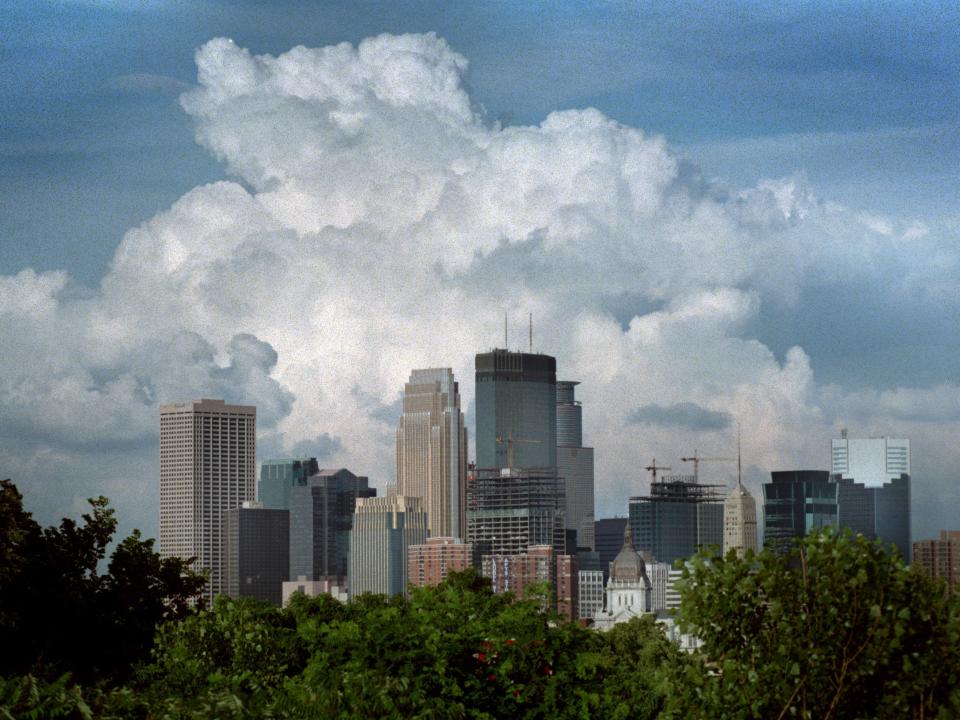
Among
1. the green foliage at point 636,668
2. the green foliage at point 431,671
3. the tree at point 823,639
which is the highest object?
the tree at point 823,639

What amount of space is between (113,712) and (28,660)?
1086 inches

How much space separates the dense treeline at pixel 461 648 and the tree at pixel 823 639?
2 centimetres

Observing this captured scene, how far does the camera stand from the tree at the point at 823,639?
20.4 metres

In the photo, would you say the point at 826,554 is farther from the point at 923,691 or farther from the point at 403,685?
the point at 403,685

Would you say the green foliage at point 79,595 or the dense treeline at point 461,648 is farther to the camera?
the green foliage at point 79,595

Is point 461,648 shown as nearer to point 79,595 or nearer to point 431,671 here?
point 431,671

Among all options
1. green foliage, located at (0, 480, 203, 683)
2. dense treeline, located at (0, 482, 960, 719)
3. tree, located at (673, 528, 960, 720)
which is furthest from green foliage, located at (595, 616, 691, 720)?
green foliage, located at (0, 480, 203, 683)

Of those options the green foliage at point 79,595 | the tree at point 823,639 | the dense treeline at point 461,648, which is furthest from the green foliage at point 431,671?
the green foliage at point 79,595

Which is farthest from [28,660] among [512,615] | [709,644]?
[709,644]

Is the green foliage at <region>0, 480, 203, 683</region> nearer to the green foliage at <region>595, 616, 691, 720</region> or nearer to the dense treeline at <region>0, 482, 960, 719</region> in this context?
the dense treeline at <region>0, 482, 960, 719</region>

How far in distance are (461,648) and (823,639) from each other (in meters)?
9.94

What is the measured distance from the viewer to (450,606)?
108 ft

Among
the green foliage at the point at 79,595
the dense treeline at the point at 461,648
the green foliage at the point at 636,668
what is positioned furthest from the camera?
the green foliage at the point at 79,595

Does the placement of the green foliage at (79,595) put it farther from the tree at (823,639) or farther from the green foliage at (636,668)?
the tree at (823,639)
